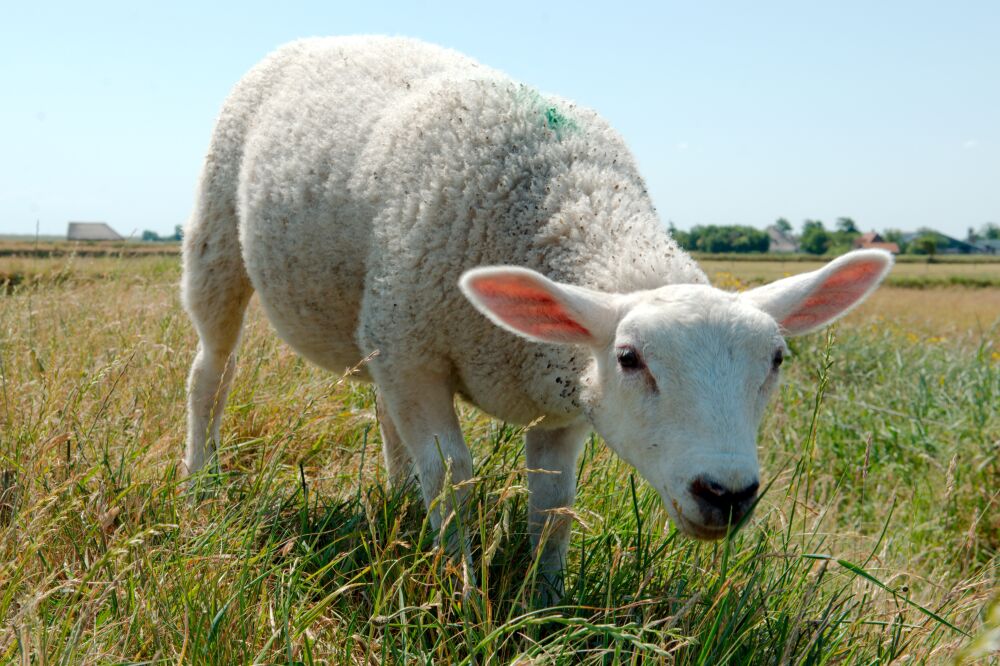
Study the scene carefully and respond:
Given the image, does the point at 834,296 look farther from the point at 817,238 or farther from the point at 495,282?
the point at 817,238

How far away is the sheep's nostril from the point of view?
85.2 inches

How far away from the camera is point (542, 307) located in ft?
8.63

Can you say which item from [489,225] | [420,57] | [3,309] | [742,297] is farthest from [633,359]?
[3,309]

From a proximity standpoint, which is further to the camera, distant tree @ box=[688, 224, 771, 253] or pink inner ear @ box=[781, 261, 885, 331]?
distant tree @ box=[688, 224, 771, 253]

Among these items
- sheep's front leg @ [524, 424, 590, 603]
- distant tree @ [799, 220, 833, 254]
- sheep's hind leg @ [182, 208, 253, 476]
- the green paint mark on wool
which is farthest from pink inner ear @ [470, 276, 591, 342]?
distant tree @ [799, 220, 833, 254]

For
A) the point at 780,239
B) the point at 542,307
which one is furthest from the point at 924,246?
the point at 542,307

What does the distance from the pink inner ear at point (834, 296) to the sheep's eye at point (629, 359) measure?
2.03 feet

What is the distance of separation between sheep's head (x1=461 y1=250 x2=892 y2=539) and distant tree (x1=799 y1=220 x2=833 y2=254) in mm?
86160

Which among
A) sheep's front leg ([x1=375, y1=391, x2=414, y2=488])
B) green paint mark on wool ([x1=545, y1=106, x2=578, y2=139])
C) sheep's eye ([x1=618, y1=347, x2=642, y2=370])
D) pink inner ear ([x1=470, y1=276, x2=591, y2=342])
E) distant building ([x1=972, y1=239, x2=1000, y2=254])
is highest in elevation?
distant building ([x1=972, y1=239, x2=1000, y2=254])

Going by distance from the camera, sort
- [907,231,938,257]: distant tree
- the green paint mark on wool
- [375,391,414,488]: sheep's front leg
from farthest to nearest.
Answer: [907,231,938,257]: distant tree → [375,391,414,488]: sheep's front leg → the green paint mark on wool

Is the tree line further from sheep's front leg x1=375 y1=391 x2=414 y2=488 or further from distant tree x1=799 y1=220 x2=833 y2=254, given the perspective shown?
sheep's front leg x1=375 y1=391 x2=414 y2=488

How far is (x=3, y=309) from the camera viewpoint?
17.8ft

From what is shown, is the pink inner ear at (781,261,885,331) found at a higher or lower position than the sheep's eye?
higher

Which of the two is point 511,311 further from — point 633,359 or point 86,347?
point 86,347
